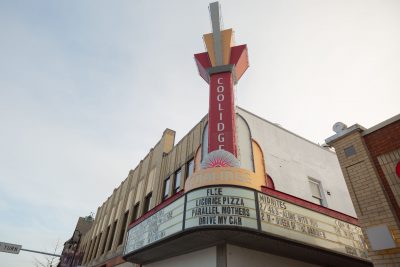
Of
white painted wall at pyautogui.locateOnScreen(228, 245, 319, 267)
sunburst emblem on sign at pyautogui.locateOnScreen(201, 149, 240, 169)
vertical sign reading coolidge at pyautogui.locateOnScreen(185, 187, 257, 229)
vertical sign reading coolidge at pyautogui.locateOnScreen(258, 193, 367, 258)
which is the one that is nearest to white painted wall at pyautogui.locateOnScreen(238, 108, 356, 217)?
vertical sign reading coolidge at pyautogui.locateOnScreen(258, 193, 367, 258)

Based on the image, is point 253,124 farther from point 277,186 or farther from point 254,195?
point 254,195

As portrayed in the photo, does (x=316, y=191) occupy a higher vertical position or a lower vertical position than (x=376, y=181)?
higher

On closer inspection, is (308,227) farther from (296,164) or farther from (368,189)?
(296,164)

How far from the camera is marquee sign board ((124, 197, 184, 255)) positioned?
9218 millimetres

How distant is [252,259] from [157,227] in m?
3.66

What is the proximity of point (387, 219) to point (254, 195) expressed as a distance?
3.45 m

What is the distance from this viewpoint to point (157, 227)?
1038cm

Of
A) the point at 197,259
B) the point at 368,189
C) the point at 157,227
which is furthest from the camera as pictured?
the point at 157,227

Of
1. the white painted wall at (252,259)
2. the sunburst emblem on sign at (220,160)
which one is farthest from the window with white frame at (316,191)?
the sunburst emblem on sign at (220,160)

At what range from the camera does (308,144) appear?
1731 cm

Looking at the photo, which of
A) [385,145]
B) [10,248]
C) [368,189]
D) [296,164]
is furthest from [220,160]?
[10,248]

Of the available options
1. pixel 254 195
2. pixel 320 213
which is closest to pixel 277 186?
pixel 320 213

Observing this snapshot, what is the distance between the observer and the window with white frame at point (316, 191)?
14.8 metres

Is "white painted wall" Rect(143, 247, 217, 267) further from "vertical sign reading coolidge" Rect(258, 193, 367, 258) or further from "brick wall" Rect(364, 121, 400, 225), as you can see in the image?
"brick wall" Rect(364, 121, 400, 225)
